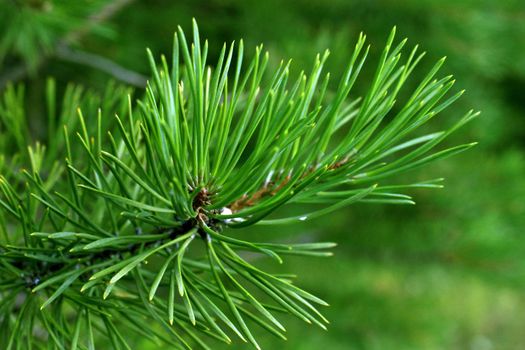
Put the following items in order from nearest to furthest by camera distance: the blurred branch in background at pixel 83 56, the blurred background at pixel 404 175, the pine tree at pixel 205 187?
the pine tree at pixel 205 187 → the blurred branch in background at pixel 83 56 → the blurred background at pixel 404 175

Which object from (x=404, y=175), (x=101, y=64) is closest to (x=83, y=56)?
(x=101, y=64)

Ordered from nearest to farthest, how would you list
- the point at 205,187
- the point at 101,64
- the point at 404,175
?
the point at 205,187 < the point at 101,64 < the point at 404,175

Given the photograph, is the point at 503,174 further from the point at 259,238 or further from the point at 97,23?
the point at 97,23

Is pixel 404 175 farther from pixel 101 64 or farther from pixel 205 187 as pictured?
pixel 205 187

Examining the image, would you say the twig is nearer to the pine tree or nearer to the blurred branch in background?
the blurred branch in background

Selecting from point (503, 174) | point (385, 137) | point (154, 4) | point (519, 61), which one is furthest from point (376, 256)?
point (385, 137)

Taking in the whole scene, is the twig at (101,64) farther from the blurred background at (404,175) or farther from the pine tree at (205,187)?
the pine tree at (205,187)

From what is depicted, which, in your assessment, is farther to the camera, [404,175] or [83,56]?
[404,175]

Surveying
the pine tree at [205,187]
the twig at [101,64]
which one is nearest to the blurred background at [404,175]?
the twig at [101,64]
